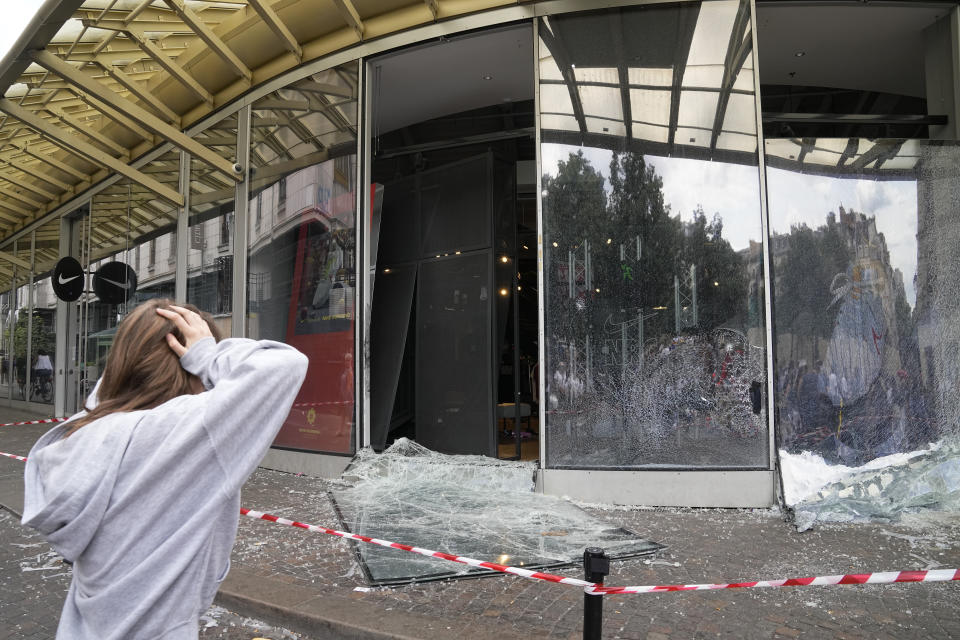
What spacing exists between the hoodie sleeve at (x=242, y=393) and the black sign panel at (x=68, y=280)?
47.8 ft

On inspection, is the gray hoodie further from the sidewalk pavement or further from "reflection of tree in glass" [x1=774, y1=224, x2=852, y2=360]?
"reflection of tree in glass" [x1=774, y1=224, x2=852, y2=360]

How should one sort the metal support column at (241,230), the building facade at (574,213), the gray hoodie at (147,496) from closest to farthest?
the gray hoodie at (147,496) < the building facade at (574,213) < the metal support column at (241,230)

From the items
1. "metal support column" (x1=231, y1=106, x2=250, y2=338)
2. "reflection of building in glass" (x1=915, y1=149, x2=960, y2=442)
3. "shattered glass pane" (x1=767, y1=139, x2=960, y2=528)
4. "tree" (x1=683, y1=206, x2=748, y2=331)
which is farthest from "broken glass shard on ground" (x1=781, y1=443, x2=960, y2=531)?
"metal support column" (x1=231, y1=106, x2=250, y2=338)

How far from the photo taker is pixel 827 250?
6.18 meters

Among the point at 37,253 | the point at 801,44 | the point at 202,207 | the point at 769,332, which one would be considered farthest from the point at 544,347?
the point at 37,253

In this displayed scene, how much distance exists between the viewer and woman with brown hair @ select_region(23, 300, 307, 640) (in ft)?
3.51

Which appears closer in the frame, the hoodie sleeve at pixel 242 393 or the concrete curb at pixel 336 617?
the hoodie sleeve at pixel 242 393

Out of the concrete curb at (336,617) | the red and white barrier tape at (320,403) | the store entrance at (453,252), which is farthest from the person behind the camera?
the store entrance at (453,252)

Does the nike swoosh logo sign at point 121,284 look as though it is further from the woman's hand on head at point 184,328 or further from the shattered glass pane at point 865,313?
the woman's hand on head at point 184,328

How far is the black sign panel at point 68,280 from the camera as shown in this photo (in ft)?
43.5

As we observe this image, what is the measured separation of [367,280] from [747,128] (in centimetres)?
445

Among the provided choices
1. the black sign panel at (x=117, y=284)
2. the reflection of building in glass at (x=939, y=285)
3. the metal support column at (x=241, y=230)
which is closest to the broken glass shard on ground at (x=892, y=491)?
the reflection of building in glass at (x=939, y=285)

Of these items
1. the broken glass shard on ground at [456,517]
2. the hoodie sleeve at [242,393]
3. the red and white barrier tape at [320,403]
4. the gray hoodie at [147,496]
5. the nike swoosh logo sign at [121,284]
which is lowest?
the broken glass shard on ground at [456,517]

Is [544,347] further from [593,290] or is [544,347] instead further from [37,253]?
[37,253]
